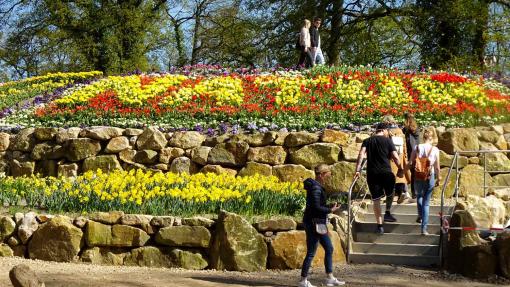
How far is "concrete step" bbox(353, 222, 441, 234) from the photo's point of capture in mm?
9875

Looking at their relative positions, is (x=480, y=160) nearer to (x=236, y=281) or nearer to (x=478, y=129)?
(x=478, y=129)

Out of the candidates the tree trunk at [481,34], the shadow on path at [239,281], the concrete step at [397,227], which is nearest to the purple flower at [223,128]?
the concrete step at [397,227]

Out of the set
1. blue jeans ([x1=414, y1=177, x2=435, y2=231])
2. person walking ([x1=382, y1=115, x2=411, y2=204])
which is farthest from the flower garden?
blue jeans ([x1=414, y1=177, x2=435, y2=231])

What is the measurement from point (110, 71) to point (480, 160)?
17.7 metres

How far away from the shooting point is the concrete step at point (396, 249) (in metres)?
9.41

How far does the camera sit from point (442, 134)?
40.3 feet

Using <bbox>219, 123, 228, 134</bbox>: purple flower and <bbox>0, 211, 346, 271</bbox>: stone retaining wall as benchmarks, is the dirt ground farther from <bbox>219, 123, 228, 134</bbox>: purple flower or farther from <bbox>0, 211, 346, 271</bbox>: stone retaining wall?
<bbox>219, 123, 228, 134</bbox>: purple flower

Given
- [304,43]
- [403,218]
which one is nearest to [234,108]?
[304,43]

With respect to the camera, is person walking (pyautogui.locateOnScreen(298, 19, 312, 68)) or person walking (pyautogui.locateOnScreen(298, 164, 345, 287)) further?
person walking (pyautogui.locateOnScreen(298, 19, 312, 68))

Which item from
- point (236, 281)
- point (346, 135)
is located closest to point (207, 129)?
point (346, 135)

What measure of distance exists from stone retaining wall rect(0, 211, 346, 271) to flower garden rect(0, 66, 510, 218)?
0.64 m

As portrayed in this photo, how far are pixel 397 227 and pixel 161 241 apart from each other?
3245mm

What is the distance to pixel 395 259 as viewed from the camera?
9352mm

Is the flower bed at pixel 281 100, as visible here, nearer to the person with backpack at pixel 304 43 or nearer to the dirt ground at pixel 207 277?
the person with backpack at pixel 304 43
